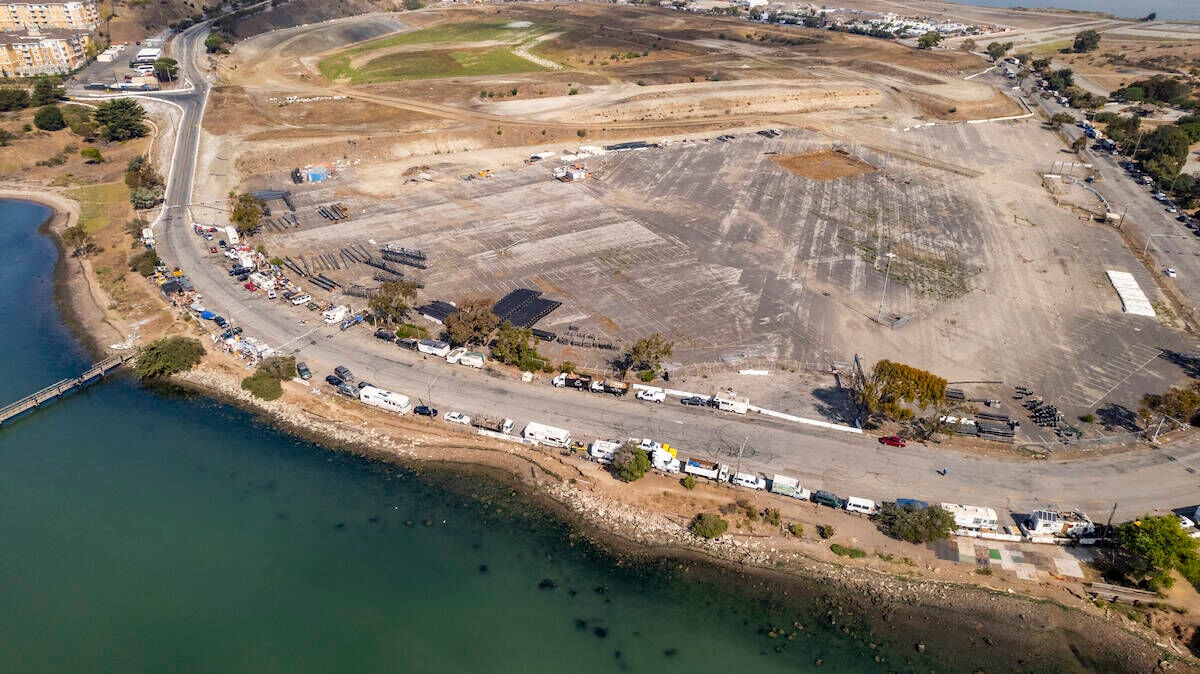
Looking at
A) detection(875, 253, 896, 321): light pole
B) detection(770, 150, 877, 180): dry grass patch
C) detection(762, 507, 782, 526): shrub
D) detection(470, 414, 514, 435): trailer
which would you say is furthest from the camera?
detection(770, 150, 877, 180): dry grass patch

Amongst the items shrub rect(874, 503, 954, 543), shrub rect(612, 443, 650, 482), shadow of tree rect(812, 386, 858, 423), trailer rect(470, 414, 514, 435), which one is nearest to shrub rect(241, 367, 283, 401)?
trailer rect(470, 414, 514, 435)

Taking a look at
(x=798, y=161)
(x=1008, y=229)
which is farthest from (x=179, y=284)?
(x=1008, y=229)

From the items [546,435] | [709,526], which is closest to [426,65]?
[546,435]

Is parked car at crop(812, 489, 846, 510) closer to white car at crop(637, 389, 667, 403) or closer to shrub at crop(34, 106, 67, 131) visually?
white car at crop(637, 389, 667, 403)

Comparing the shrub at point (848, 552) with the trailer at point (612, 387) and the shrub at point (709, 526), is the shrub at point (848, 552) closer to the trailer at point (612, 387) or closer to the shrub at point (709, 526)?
the shrub at point (709, 526)

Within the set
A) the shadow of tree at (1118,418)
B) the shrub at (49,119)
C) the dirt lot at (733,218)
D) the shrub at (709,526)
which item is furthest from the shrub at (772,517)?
the shrub at (49,119)

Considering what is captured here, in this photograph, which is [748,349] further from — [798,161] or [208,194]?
[208,194]
